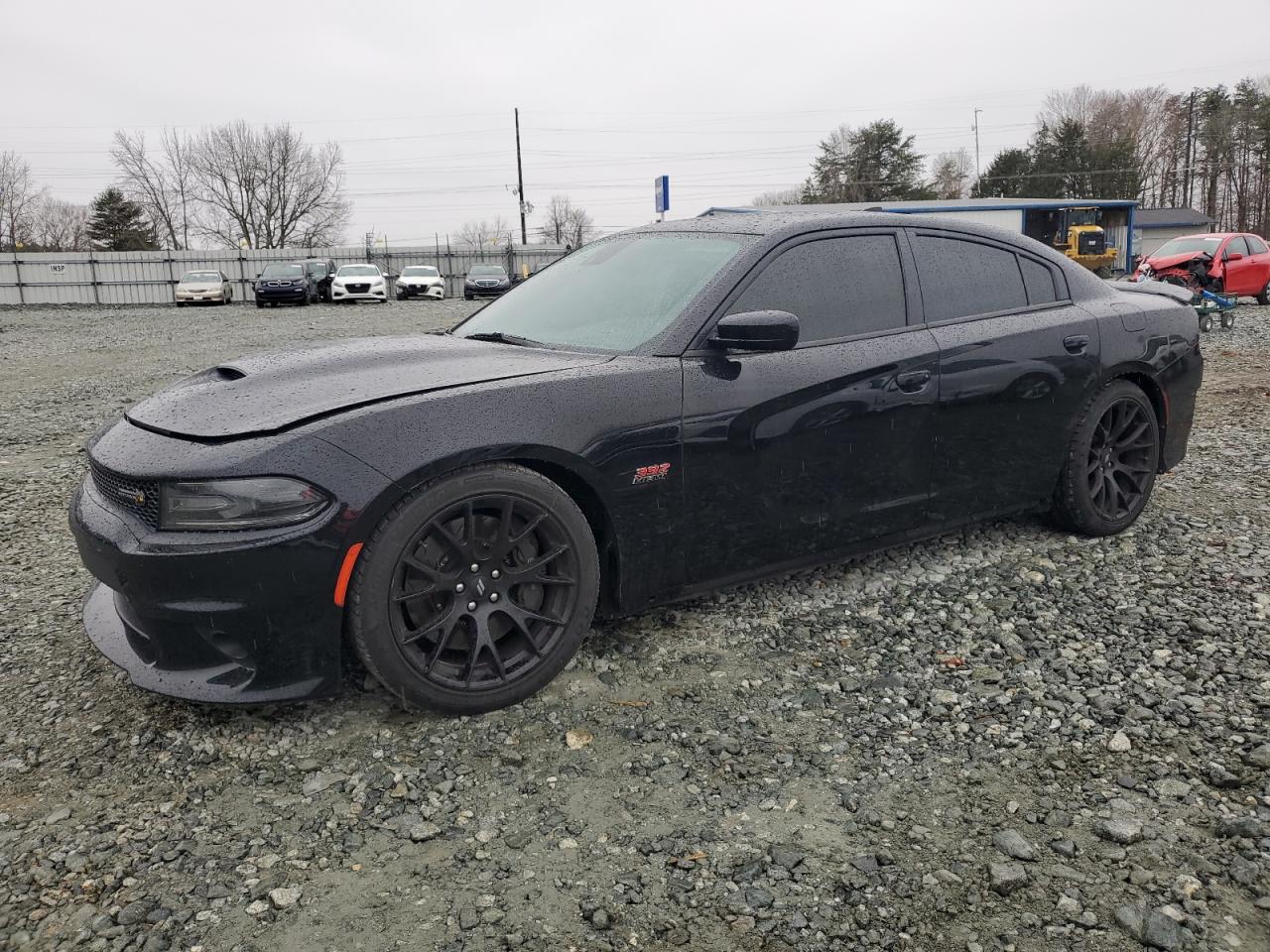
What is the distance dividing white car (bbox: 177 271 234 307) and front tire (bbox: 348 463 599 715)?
1251 inches

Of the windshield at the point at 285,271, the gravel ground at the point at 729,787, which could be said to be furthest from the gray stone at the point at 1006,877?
the windshield at the point at 285,271

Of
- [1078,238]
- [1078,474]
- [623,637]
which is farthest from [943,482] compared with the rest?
[1078,238]

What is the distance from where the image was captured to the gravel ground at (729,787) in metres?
2.00

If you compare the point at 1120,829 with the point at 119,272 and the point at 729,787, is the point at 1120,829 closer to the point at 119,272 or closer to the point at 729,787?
the point at 729,787

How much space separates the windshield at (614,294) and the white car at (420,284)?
31.2 meters

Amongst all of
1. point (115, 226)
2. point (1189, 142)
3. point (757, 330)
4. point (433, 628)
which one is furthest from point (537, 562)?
point (1189, 142)

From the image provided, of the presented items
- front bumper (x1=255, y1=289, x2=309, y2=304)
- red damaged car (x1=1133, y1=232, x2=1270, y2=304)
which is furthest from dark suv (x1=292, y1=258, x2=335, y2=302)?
red damaged car (x1=1133, y1=232, x2=1270, y2=304)

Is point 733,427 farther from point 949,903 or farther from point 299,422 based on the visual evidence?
point 949,903

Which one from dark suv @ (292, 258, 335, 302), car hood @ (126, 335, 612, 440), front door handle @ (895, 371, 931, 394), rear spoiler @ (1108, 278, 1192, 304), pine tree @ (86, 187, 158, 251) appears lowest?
front door handle @ (895, 371, 931, 394)

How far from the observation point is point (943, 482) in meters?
3.81

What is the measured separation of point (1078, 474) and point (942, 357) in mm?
1064

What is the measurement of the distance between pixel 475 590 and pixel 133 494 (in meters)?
0.99

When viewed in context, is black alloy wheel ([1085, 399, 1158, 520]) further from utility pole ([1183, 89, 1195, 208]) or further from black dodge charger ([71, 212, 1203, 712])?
utility pole ([1183, 89, 1195, 208])

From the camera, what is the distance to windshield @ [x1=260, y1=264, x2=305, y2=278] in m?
29.8
